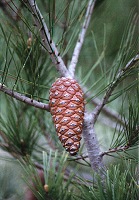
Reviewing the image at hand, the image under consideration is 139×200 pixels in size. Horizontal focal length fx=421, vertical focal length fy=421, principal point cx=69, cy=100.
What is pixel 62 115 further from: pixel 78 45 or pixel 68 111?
pixel 78 45

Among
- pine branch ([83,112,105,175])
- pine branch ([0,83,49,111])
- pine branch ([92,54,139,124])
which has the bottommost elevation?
pine branch ([83,112,105,175])

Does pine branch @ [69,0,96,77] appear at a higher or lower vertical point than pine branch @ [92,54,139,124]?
higher

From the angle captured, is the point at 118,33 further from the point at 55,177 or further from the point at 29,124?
the point at 55,177

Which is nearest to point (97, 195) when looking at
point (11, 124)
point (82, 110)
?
point (82, 110)

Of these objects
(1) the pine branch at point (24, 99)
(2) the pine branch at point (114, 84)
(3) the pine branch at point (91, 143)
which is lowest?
(3) the pine branch at point (91, 143)

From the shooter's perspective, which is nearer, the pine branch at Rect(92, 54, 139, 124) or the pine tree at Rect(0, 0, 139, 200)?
the pine tree at Rect(0, 0, 139, 200)

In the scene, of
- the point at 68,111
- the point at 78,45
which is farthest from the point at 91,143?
the point at 78,45

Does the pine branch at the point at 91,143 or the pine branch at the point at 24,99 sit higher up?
the pine branch at the point at 24,99

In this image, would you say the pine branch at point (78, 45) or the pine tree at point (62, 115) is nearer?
the pine tree at point (62, 115)
